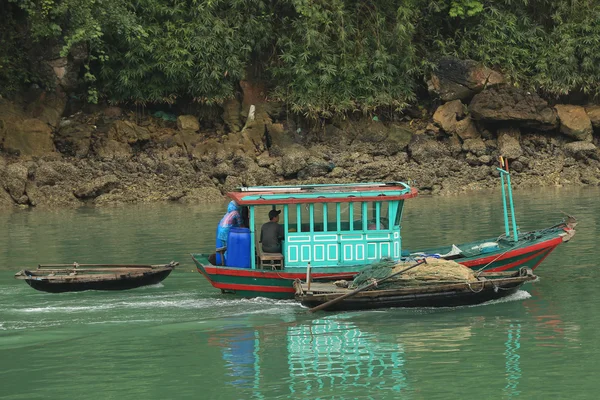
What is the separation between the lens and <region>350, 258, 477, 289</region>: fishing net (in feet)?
42.1

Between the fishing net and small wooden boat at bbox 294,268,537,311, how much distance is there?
0.36ft

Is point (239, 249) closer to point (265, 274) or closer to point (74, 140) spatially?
point (265, 274)

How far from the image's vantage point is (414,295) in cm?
1273

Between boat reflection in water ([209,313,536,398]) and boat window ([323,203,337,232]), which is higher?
boat window ([323,203,337,232])

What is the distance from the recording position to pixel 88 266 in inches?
604

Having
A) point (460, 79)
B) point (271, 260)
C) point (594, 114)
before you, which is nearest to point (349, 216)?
point (271, 260)

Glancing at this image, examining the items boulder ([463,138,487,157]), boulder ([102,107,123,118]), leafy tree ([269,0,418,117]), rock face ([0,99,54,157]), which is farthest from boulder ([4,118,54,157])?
boulder ([463,138,487,157])

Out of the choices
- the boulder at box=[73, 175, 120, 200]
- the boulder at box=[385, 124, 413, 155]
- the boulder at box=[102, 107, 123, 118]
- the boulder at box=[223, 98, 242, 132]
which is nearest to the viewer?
the boulder at box=[73, 175, 120, 200]

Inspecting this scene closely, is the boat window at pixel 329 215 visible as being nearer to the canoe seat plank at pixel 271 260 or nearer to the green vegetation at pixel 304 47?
the canoe seat plank at pixel 271 260

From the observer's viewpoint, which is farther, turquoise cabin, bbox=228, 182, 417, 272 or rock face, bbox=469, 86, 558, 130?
rock face, bbox=469, 86, 558, 130

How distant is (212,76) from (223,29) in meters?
1.58

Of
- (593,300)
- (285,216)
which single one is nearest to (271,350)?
(285,216)

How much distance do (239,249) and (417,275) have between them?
2714 mm

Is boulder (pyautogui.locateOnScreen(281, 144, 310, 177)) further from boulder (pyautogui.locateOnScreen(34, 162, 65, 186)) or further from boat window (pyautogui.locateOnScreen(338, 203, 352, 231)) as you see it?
boat window (pyautogui.locateOnScreen(338, 203, 352, 231))
